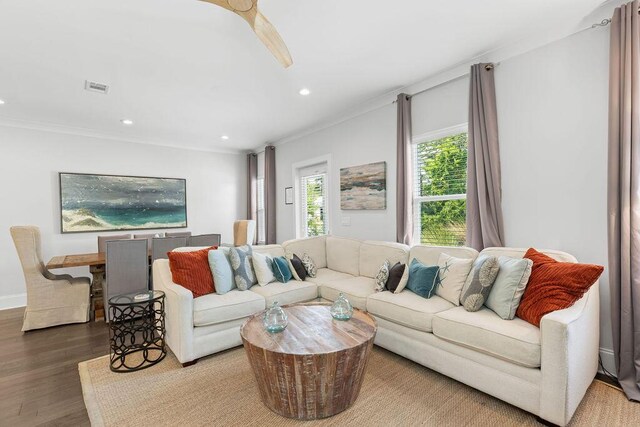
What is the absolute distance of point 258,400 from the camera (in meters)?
2.00

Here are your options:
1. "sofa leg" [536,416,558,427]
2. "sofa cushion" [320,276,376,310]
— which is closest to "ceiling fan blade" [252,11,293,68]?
"sofa cushion" [320,276,376,310]

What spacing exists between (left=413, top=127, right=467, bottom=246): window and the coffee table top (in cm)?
161

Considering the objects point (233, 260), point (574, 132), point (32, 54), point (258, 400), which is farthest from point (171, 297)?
point (574, 132)

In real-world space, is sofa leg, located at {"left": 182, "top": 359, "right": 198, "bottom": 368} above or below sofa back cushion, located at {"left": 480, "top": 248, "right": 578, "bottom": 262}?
below

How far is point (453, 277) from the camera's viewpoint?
8.32ft

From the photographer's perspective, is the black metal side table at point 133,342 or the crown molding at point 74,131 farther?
the crown molding at point 74,131

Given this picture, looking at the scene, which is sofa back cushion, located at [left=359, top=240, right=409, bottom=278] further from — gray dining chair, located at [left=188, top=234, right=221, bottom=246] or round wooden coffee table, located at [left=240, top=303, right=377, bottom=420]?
gray dining chair, located at [left=188, top=234, right=221, bottom=246]

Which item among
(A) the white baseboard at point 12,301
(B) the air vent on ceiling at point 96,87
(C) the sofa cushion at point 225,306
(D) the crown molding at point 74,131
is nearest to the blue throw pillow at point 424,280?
(C) the sofa cushion at point 225,306

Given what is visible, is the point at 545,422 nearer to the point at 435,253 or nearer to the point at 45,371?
the point at 435,253

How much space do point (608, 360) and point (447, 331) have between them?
1300mm

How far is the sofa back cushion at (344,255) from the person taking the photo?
3.67m

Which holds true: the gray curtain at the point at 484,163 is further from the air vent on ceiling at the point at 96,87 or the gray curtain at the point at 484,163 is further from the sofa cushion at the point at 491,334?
the air vent on ceiling at the point at 96,87

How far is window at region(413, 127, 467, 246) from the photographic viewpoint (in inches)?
125

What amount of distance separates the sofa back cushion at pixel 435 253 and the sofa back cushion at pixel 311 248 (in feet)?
4.29
